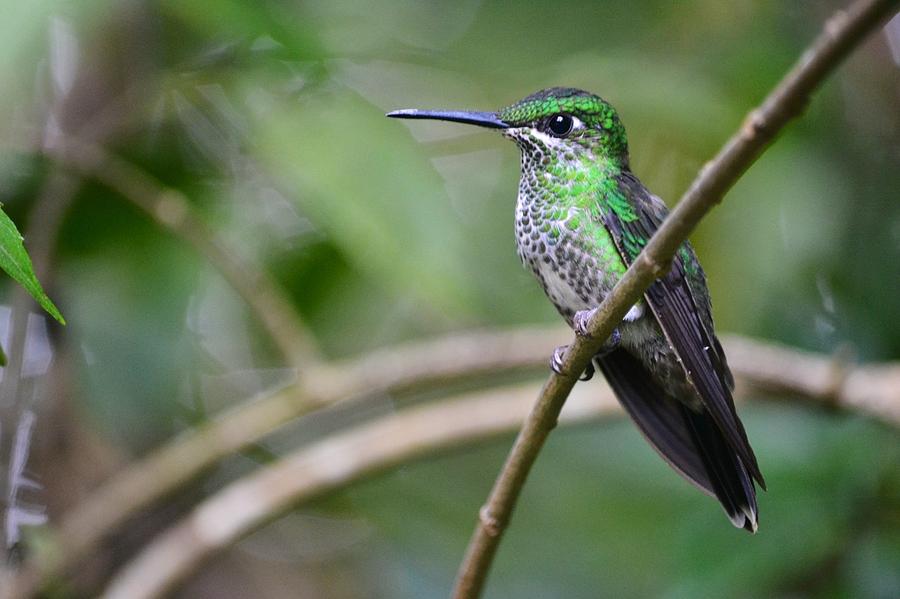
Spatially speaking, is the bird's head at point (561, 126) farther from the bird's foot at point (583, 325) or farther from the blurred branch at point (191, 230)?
the blurred branch at point (191, 230)

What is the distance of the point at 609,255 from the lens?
1.98 m

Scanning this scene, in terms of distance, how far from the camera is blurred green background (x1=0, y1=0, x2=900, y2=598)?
2875 millimetres

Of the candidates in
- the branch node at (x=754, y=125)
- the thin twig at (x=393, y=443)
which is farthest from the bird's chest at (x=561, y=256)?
the thin twig at (x=393, y=443)

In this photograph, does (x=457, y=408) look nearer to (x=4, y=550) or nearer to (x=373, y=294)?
(x=373, y=294)

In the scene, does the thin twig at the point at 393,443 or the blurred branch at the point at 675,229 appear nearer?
the blurred branch at the point at 675,229

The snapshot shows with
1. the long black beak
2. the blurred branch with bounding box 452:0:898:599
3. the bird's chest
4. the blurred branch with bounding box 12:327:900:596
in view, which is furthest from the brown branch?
the blurred branch with bounding box 452:0:898:599

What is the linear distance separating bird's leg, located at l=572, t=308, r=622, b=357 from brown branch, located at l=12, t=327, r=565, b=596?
4.01 ft

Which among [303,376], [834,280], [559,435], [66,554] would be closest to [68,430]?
[66,554]

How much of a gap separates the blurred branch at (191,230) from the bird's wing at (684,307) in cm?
123

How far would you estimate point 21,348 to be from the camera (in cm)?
293

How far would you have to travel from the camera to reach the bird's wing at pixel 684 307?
5.55ft

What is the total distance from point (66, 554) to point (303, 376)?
78 cm

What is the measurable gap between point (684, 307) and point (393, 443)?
1.55 metres

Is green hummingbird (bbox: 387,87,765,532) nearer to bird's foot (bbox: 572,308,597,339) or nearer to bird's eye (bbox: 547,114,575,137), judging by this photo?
bird's eye (bbox: 547,114,575,137)
